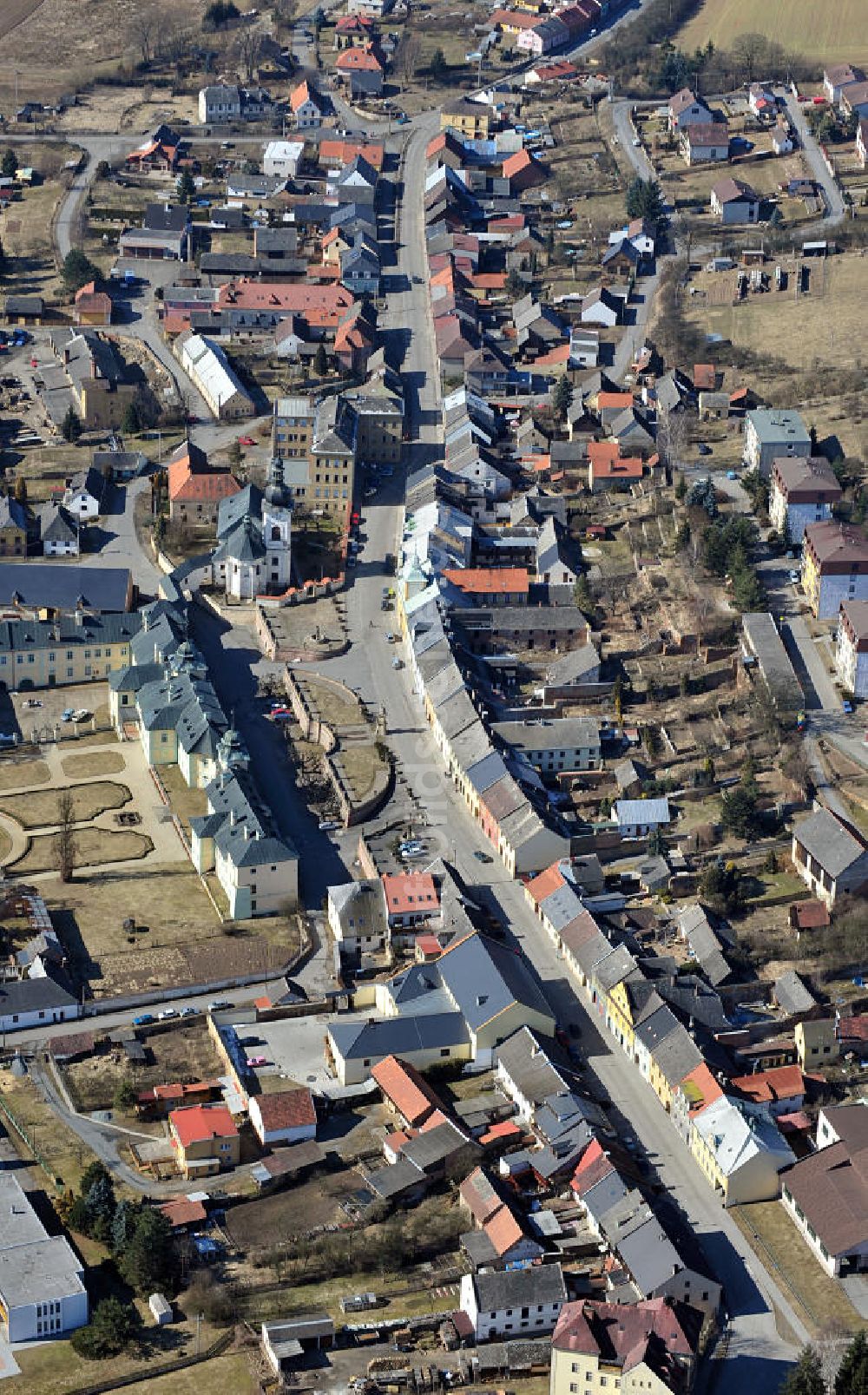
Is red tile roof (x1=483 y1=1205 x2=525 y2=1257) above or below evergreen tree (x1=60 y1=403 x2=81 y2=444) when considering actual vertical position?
above

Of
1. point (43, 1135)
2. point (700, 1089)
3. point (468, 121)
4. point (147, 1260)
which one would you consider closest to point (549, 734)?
point (700, 1089)

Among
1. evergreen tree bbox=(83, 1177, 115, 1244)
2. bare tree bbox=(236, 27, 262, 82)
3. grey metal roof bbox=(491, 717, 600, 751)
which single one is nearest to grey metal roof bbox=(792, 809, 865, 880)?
grey metal roof bbox=(491, 717, 600, 751)

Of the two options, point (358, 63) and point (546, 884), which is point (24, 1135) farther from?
point (358, 63)

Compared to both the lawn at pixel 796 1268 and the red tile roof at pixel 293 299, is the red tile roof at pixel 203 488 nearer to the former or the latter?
the red tile roof at pixel 293 299

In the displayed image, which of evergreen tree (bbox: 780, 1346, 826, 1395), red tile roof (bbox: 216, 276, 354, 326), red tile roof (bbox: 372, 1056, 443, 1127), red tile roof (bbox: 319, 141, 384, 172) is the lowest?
red tile roof (bbox: 319, 141, 384, 172)

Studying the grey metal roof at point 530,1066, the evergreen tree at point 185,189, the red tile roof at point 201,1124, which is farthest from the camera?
the evergreen tree at point 185,189

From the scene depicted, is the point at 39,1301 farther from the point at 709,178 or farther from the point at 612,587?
the point at 709,178

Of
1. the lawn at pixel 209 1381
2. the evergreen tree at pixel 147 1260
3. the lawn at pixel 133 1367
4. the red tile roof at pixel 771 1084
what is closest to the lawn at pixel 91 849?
the evergreen tree at pixel 147 1260

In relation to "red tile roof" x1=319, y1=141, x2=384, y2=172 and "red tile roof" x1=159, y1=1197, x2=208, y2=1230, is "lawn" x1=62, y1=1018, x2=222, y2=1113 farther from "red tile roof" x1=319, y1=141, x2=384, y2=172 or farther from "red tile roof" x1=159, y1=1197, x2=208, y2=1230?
"red tile roof" x1=319, y1=141, x2=384, y2=172
